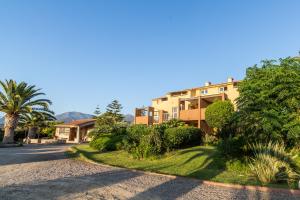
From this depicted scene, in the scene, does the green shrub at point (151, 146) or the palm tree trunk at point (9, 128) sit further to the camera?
the palm tree trunk at point (9, 128)

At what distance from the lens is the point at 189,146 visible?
19.4 metres

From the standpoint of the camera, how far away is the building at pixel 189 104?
26359 mm

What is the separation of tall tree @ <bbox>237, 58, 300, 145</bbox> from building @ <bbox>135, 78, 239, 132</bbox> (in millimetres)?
6440

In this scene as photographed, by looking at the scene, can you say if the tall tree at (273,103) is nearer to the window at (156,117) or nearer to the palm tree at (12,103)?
the window at (156,117)

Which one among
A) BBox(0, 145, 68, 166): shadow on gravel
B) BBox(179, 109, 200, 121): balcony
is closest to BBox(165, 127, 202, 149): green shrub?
BBox(179, 109, 200, 121): balcony

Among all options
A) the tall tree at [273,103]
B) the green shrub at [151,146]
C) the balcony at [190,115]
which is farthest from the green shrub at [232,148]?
the balcony at [190,115]

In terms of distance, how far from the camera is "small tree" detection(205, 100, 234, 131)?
2231 centimetres

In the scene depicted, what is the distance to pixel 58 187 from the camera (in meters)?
7.55

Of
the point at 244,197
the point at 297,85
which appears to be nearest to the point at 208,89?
the point at 297,85

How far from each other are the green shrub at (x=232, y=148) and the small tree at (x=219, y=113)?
9.15 meters

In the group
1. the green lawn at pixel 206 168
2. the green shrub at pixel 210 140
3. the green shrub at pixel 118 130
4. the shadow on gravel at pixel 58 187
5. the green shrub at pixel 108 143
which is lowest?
the shadow on gravel at pixel 58 187

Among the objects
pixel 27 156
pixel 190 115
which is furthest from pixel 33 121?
pixel 190 115

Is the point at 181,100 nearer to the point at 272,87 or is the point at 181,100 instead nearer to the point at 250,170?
the point at 272,87

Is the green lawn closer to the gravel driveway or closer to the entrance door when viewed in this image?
the gravel driveway
